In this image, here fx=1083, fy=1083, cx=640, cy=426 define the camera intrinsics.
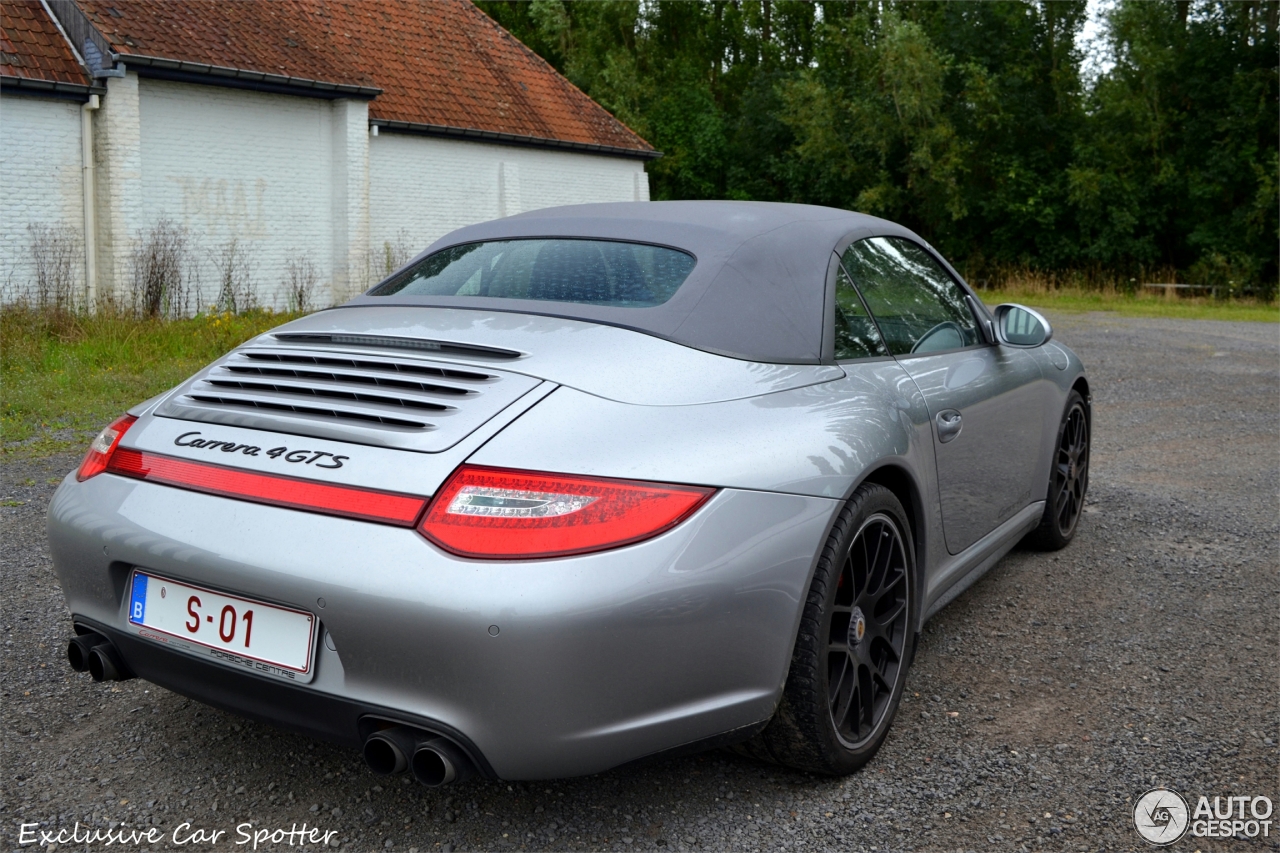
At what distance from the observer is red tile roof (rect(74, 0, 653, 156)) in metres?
15.6

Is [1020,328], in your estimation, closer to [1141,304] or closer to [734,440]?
[734,440]

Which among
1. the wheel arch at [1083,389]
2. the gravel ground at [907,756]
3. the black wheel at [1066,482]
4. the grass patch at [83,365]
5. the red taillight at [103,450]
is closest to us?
the gravel ground at [907,756]

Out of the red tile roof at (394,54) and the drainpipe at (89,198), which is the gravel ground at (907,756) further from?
the red tile roof at (394,54)

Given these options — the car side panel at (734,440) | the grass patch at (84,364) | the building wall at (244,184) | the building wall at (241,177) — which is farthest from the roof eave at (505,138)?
the car side panel at (734,440)

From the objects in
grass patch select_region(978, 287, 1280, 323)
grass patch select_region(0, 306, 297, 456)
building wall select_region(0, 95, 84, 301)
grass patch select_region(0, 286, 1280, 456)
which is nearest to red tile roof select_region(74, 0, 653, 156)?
building wall select_region(0, 95, 84, 301)

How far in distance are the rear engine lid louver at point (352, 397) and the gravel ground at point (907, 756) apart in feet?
2.87

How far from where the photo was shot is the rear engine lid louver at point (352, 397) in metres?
2.25

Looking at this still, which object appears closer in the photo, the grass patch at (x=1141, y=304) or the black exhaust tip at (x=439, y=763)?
the black exhaust tip at (x=439, y=763)

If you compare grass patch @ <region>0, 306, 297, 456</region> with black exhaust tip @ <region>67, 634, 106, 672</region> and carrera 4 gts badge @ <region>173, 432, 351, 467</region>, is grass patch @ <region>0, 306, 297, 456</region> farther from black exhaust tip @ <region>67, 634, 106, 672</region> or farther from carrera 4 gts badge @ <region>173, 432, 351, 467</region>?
→ carrera 4 gts badge @ <region>173, 432, 351, 467</region>

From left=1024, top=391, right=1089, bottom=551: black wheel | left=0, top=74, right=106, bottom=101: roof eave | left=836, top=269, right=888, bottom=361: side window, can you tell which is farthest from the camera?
left=0, top=74, right=106, bottom=101: roof eave

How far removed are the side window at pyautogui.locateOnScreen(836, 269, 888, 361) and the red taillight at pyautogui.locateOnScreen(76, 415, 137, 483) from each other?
183cm

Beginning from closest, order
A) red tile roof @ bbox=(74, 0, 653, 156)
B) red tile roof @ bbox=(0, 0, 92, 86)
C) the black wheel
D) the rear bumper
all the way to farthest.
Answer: the rear bumper, the black wheel, red tile roof @ bbox=(0, 0, 92, 86), red tile roof @ bbox=(74, 0, 653, 156)

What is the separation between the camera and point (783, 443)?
242 centimetres

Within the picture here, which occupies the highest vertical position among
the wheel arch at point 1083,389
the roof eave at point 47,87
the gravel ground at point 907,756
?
the roof eave at point 47,87
